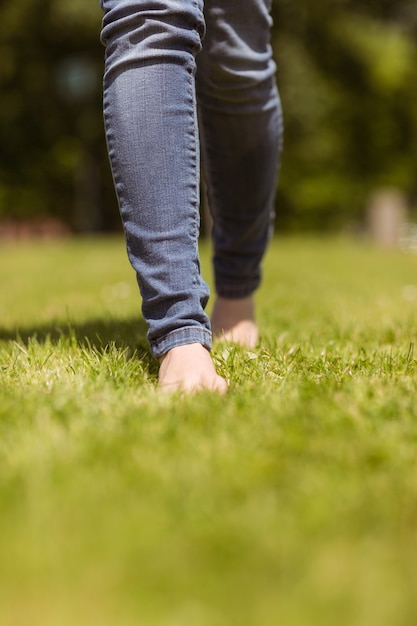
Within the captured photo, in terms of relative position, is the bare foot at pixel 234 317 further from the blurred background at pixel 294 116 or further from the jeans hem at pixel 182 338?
the blurred background at pixel 294 116

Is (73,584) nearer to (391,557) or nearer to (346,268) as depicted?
(391,557)

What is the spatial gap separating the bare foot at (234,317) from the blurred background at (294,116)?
1264 cm

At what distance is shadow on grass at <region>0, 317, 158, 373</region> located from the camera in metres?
Answer: 2.05

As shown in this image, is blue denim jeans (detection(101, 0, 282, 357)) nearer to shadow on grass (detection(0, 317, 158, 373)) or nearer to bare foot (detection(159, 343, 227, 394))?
bare foot (detection(159, 343, 227, 394))

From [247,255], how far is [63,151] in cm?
1651

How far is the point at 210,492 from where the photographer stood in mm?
1036

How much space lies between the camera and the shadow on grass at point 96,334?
2051 millimetres

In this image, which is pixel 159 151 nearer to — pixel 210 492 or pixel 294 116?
pixel 210 492

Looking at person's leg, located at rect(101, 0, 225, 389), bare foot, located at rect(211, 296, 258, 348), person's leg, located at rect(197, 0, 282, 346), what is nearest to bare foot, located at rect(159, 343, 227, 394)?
person's leg, located at rect(101, 0, 225, 389)

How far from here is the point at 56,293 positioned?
432cm

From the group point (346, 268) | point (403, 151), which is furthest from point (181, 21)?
point (403, 151)

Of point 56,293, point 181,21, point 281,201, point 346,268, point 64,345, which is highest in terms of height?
point 181,21

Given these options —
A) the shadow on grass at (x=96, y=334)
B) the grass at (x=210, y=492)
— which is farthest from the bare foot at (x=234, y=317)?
the grass at (x=210, y=492)

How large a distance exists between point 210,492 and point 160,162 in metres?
0.80
